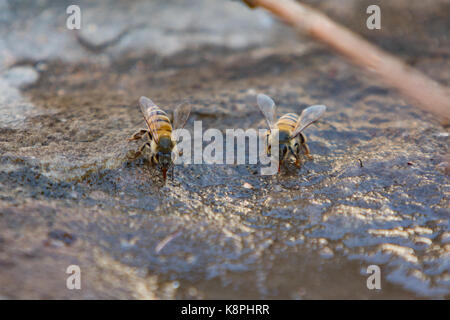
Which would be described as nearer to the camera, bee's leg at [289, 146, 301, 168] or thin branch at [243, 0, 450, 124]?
bee's leg at [289, 146, 301, 168]

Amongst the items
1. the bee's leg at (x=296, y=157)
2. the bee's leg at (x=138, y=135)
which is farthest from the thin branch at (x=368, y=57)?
the bee's leg at (x=138, y=135)

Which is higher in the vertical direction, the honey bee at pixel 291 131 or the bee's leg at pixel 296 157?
the honey bee at pixel 291 131

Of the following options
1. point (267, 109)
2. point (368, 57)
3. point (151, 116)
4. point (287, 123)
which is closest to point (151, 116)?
point (151, 116)

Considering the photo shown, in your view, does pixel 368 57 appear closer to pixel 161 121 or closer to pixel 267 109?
pixel 267 109

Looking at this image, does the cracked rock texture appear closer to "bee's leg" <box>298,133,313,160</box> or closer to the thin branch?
"bee's leg" <box>298,133,313,160</box>

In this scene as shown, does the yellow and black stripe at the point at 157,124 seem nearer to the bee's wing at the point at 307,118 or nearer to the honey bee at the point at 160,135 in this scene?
the honey bee at the point at 160,135

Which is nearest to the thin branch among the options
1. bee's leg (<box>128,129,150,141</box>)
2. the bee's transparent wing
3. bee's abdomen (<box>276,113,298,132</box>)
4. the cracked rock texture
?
the cracked rock texture
